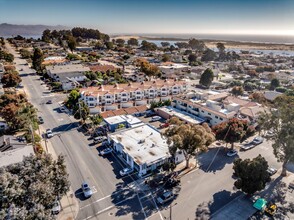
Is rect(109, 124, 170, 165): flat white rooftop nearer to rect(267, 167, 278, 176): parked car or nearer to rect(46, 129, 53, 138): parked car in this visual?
rect(46, 129, 53, 138): parked car

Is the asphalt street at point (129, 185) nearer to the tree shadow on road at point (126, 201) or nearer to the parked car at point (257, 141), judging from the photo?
the tree shadow on road at point (126, 201)

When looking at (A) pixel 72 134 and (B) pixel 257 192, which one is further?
(A) pixel 72 134

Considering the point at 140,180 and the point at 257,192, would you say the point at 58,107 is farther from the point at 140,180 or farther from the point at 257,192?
the point at 257,192

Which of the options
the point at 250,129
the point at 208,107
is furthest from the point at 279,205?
the point at 208,107

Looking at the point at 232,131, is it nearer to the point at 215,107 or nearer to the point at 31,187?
the point at 215,107

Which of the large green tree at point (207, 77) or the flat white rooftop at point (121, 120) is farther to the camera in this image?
the large green tree at point (207, 77)

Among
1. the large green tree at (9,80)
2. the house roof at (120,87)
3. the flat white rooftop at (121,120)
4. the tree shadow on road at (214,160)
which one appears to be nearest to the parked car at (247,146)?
the tree shadow on road at (214,160)
